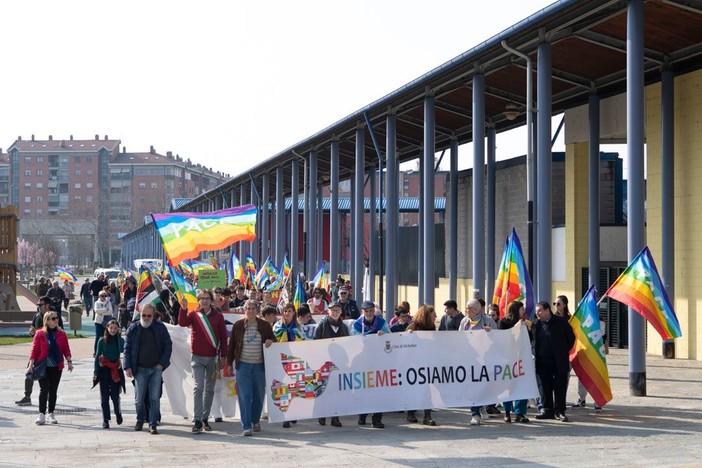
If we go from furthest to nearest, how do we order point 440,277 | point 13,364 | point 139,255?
point 139,255 → point 440,277 → point 13,364

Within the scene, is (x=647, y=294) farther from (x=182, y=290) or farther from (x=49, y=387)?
(x=182, y=290)

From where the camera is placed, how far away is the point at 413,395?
14.5 meters

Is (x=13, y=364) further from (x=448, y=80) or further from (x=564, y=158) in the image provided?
(x=564, y=158)

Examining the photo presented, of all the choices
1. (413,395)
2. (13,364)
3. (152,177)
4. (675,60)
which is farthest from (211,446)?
(152,177)

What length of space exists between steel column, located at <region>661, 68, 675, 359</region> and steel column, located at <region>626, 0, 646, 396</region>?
6.33 m

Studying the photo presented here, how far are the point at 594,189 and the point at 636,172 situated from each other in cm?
871

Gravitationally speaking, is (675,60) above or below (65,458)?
above

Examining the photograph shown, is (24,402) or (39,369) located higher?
(39,369)

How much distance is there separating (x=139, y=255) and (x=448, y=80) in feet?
332

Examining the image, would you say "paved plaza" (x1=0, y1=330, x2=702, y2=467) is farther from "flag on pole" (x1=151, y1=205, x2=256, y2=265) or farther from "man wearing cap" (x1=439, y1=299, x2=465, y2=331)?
"flag on pole" (x1=151, y1=205, x2=256, y2=265)

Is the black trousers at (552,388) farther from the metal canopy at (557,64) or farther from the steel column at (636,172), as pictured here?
the metal canopy at (557,64)

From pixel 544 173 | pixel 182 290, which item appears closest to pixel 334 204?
pixel 182 290

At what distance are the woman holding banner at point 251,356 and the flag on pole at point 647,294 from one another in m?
4.83

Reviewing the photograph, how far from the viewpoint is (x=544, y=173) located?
19.4 meters
